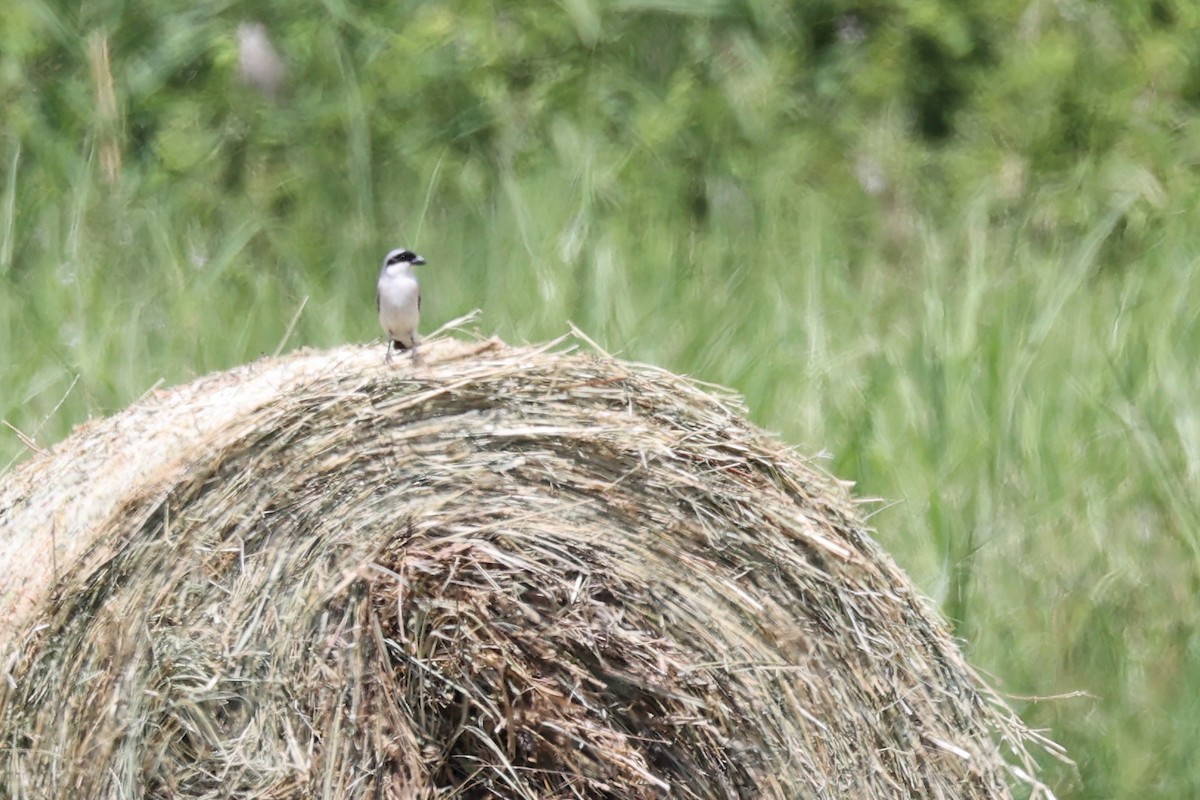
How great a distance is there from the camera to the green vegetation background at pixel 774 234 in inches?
196

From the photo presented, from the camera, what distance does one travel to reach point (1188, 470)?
16.6 feet

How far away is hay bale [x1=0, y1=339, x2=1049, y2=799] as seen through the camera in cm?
340

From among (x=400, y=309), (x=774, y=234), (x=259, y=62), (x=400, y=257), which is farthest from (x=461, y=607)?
(x=259, y=62)

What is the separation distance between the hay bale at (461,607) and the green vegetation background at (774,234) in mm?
632

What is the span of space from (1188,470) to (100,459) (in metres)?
3.29

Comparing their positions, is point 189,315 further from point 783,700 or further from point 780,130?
point 780,130

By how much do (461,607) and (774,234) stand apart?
11.8 ft

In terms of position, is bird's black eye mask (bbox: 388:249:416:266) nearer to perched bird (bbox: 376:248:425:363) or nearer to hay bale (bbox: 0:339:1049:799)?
perched bird (bbox: 376:248:425:363)

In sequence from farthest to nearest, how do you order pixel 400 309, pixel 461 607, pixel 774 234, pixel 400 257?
pixel 774 234
pixel 400 257
pixel 400 309
pixel 461 607

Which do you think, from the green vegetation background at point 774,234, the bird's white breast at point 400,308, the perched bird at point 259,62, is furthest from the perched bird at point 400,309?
the perched bird at point 259,62

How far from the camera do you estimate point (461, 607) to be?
3.47 metres

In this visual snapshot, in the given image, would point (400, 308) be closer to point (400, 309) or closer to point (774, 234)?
point (400, 309)

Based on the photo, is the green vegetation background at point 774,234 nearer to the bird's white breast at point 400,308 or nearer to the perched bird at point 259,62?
the perched bird at point 259,62

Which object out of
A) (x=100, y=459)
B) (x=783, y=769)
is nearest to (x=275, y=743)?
(x=100, y=459)
